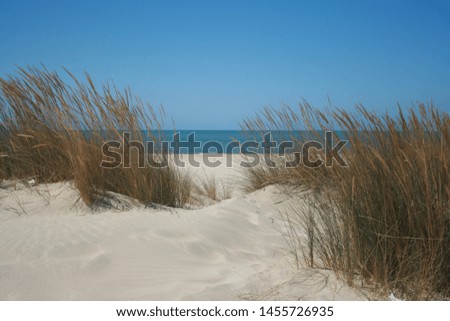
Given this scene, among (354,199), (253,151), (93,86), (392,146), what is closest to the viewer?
(354,199)

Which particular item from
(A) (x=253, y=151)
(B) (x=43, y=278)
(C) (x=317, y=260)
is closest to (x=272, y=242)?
(C) (x=317, y=260)

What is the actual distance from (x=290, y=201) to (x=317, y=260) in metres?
1.82

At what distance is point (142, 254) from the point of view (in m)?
2.63

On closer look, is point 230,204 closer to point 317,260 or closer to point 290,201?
point 290,201

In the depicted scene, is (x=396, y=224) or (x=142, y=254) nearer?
(x=396, y=224)

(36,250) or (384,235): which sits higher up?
(384,235)

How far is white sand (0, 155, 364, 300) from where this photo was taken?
2.11 meters

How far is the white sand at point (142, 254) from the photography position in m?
2.11
